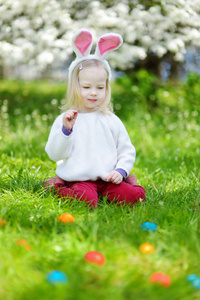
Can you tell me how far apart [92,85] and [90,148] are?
16.7 inches

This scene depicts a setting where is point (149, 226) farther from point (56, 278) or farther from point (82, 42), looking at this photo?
point (82, 42)

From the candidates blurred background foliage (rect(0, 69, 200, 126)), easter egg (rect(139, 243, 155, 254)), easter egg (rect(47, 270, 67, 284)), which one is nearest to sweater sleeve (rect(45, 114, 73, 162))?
easter egg (rect(139, 243, 155, 254))

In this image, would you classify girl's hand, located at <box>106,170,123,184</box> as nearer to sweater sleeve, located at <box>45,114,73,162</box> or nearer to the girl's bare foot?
the girl's bare foot

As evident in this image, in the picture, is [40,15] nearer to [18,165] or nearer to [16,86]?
[18,165]

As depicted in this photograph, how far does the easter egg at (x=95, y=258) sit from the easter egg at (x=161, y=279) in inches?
8.5

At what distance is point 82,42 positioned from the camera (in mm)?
2615

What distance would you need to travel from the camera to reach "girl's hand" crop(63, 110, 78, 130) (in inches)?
95.4

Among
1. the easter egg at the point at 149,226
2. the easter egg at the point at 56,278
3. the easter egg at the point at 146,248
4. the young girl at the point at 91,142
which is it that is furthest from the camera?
the young girl at the point at 91,142

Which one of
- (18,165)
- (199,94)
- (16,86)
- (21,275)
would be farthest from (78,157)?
(16,86)

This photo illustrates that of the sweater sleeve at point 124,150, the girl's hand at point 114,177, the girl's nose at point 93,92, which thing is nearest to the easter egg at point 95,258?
the girl's hand at point 114,177

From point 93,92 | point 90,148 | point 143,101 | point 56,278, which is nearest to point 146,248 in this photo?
point 56,278

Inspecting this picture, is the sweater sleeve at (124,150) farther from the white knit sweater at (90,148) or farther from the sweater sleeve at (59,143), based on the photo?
the sweater sleeve at (59,143)

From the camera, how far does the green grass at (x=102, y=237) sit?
140 cm

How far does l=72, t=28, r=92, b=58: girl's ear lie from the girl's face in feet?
0.45
